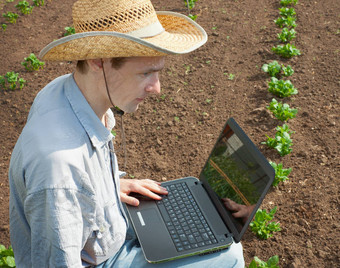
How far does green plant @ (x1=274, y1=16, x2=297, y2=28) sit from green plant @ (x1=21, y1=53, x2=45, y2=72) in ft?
11.8

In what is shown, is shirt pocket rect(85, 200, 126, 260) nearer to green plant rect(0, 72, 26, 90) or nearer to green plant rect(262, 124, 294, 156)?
green plant rect(262, 124, 294, 156)

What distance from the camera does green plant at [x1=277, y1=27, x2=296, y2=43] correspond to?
6.04m

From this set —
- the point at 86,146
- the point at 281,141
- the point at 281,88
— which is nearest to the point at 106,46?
the point at 86,146

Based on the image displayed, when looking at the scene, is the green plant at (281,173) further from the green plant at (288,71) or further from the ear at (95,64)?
the ear at (95,64)

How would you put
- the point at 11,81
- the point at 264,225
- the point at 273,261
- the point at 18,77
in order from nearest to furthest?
the point at 273,261 → the point at 264,225 → the point at 11,81 → the point at 18,77

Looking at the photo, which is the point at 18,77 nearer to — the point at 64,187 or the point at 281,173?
the point at 281,173

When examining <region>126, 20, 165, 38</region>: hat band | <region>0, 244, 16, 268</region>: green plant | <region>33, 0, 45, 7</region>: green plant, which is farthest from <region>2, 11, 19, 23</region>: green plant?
<region>126, 20, 165, 38</region>: hat band

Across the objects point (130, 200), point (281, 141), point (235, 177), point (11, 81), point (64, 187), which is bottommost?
point (281, 141)

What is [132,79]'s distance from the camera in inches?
90.6

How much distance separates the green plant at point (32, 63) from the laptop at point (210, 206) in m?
3.53

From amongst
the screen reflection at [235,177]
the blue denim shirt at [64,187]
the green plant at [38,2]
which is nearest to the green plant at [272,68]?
the screen reflection at [235,177]

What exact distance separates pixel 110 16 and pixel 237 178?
1.32 metres

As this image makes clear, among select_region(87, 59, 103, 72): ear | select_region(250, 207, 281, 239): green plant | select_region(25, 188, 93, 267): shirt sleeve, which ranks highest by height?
select_region(87, 59, 103, 72): ear

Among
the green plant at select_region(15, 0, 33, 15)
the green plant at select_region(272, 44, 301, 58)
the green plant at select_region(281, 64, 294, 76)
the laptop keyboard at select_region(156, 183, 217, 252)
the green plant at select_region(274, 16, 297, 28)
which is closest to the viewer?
the laptop keyboard at select_region(156, 183, 217, 252)
